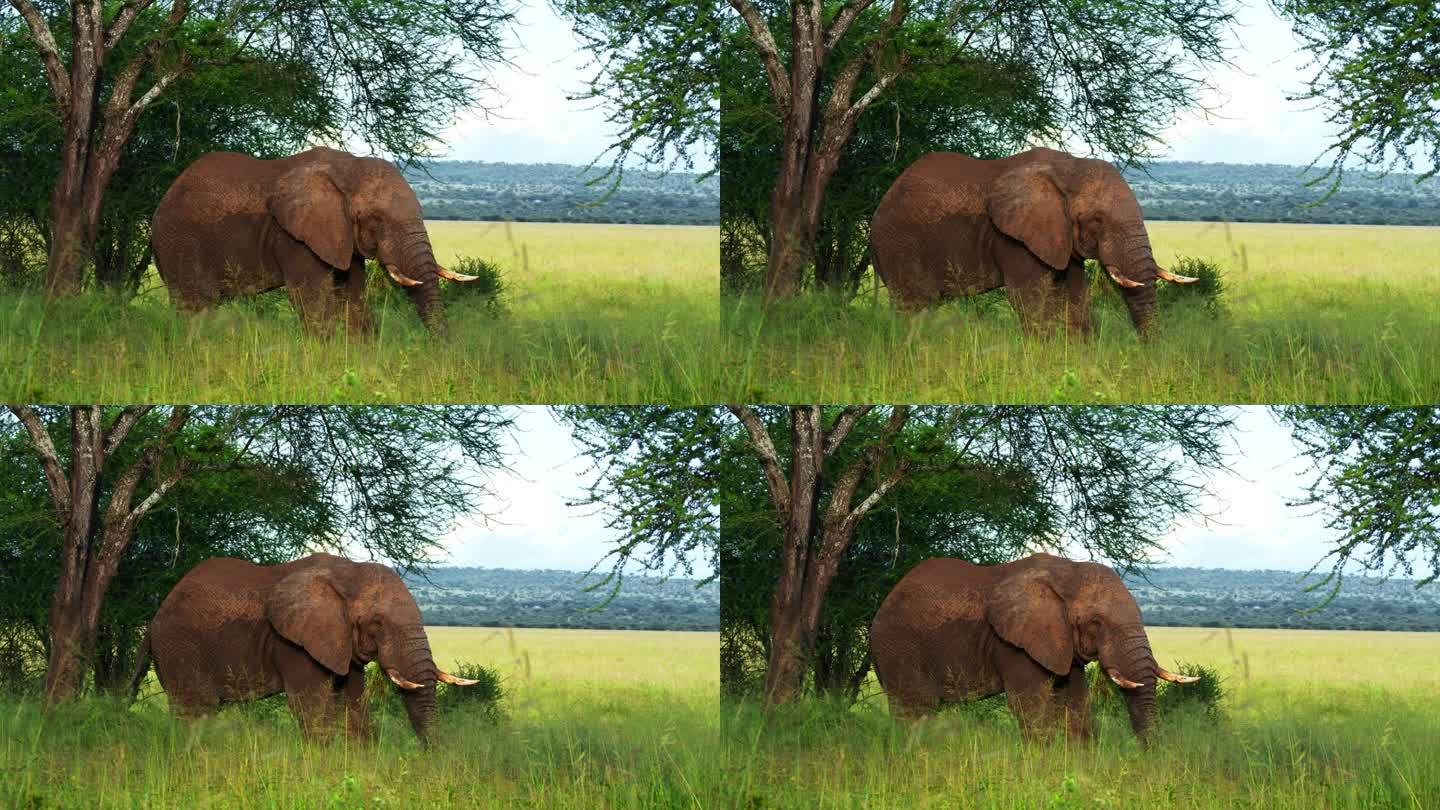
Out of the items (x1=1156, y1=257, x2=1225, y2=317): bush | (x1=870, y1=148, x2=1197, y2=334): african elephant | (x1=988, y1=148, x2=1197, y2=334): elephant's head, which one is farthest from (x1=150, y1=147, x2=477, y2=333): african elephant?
(x1=1156, y1=257, x2=1225, y2=317): bush

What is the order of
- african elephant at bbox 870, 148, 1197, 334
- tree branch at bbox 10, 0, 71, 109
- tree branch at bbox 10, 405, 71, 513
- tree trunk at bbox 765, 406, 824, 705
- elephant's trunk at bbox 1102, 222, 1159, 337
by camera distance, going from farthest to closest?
tree branch at bbox 10, 0, 71, 109, tree branch at bbox 10, 405, 71, 513, african elephant at bbox 870, 148, 1197, 334, elephant's trunk at bbox 1102, 222, 1159, 337, tree trunk at bbox 765, 406, 824, 705

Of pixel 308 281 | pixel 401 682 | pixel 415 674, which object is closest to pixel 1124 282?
pixel 415 674

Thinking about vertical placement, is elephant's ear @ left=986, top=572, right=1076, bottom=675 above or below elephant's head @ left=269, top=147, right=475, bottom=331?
below

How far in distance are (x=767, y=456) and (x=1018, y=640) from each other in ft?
7.33

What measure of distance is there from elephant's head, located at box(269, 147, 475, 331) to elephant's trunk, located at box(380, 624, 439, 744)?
2.45 metres

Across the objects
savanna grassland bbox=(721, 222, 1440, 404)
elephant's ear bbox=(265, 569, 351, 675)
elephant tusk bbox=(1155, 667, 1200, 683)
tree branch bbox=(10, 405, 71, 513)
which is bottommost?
elephant tusk bbox=(1155, 667, 1200, 683)

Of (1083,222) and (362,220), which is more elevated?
(1083,222)

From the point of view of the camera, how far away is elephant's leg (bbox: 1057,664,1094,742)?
41.1 ft

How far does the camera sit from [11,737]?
12.6m

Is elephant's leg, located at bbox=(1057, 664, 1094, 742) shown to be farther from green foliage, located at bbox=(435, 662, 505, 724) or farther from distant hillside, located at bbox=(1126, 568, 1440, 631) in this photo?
green foliage, located at bbox=(435, 662, 505, 724)

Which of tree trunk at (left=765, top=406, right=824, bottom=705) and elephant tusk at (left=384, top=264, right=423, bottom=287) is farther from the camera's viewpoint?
elephant tusk at (left=384, top=264, right=423, bottom=287)

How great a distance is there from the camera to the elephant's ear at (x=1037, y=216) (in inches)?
533

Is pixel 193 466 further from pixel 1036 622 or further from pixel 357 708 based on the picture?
pixel 1036 622

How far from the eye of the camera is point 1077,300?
535 inches
